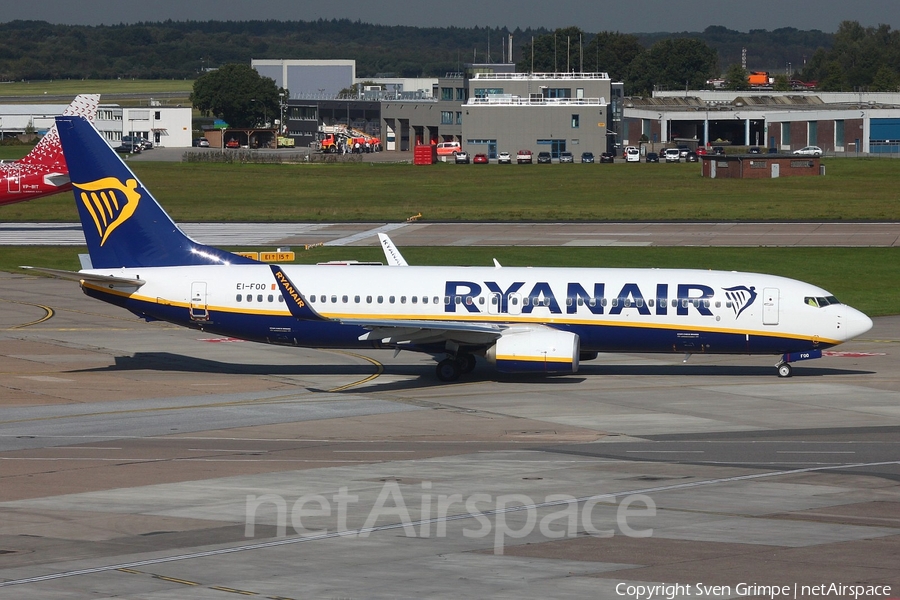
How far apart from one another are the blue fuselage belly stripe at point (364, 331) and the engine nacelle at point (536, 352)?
1589 mm

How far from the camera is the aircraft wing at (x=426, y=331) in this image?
4188cm

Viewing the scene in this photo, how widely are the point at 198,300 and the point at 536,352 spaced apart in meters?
13.4

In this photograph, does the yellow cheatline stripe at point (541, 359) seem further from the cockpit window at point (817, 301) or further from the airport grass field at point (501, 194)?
the airport grass field at point (501, 194)

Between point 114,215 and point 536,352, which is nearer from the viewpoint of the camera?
point 536,352

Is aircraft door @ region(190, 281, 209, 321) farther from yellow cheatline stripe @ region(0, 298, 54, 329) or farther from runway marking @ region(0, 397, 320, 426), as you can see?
yellow cheatline stripe @ region(0, 298, 54, 329)

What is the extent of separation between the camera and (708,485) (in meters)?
27.7

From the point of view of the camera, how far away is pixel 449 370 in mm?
44719

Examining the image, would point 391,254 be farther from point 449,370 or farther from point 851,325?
point 851,325

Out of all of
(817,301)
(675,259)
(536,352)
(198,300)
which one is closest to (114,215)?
(198,300)

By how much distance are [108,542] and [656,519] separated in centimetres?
1121

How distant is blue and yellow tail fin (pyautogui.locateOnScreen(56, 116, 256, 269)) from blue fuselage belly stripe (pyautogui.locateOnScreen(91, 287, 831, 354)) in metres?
1.90

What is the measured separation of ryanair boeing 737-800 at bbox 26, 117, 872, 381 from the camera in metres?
43.7

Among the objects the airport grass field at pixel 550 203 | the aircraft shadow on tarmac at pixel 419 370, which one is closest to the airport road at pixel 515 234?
the airport grass field at pixel 550 203

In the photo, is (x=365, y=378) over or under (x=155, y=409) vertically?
under
